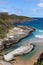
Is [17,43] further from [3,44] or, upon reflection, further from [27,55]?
[27,55]

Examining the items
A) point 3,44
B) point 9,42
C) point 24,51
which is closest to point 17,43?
point 9,42

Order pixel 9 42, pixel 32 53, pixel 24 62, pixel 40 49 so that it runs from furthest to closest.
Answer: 1. pixel 9 42
2. pixel 40 49
3. pixel 32 53
4. pixel 24 62

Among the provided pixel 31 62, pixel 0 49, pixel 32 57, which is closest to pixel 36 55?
A: pixel 32 57

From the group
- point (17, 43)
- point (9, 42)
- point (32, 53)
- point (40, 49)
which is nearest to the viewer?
point (32, 53)

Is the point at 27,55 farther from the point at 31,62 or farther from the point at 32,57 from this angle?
the point at 31,62

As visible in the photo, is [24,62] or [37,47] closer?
[24,62]

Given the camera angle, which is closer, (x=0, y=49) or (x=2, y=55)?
(x=2, y=55)

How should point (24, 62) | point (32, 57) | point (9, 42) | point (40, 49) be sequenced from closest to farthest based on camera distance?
1. point (24, 62)
2. point (32, 57)
3. point (40, 49)
4. point (9, 42)

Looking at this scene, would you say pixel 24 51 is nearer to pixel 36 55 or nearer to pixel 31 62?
→ pixel 36 55

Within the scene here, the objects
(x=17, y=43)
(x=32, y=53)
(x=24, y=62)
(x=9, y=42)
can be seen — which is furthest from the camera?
(x=17, y=43)
